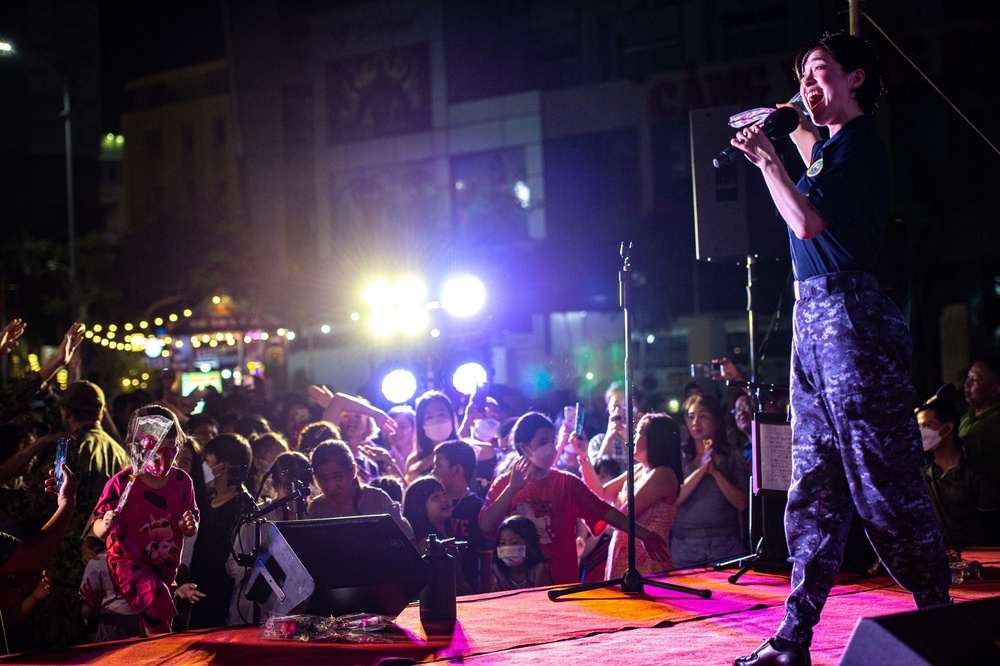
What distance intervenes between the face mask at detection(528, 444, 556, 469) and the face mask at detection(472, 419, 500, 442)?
11.0ft

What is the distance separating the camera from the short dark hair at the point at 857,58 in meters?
3.07

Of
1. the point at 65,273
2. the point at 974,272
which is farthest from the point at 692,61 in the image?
the point at 65,273

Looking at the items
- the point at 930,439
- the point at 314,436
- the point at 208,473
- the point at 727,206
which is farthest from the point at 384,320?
the point at 930,439

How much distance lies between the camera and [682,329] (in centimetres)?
2234

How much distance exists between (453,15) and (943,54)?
13.2 meters

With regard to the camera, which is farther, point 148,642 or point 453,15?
point 453,15

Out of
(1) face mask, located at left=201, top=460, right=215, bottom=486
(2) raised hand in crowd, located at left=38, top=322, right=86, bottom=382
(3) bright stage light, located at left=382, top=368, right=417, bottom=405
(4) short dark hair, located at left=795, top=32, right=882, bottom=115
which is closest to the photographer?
(4) short dark hair, located at left=795, top=32, right=882, bottom=115

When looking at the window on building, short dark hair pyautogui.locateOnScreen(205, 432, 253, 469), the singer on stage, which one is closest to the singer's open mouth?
the singer on stage

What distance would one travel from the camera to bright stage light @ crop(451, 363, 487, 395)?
9250mm

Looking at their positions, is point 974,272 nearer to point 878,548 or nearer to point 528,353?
point 528,353

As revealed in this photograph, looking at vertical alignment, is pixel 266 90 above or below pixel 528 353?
above

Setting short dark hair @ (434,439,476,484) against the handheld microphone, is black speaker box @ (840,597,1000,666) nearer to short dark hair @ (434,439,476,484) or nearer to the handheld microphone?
the handheld microphone

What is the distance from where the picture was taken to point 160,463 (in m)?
4.52

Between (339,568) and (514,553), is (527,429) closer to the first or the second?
(514,553)
